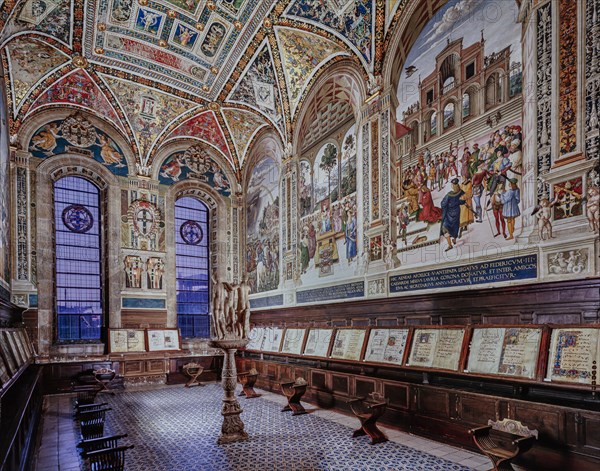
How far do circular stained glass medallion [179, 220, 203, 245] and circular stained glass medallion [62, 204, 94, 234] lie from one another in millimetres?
3174

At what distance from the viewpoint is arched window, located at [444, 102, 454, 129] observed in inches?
284

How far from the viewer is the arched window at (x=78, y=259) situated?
12781 millimetres

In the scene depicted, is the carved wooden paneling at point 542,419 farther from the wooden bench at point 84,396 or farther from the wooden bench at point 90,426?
the wooden bench at point 84,396

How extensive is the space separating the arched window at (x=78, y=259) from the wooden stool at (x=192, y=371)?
330 cm

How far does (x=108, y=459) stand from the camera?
419 centimetres

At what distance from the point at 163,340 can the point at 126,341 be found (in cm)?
117

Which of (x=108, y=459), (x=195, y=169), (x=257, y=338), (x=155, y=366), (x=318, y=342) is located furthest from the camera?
(x=195, y=169)

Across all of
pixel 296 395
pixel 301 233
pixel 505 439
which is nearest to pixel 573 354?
pixel 505 439

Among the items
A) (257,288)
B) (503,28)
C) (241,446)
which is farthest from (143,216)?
(503,28)

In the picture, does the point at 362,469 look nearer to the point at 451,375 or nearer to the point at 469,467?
the point at 469,467

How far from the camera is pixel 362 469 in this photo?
4941 millimetres

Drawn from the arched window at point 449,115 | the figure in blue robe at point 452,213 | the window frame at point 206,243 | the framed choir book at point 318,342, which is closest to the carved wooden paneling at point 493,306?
the framed choir book at point 318,342

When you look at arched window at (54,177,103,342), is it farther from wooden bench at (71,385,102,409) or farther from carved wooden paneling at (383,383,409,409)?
carved wooden paneling at (383,383,409,409)

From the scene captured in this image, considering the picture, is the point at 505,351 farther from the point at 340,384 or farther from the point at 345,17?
the point at 345,17
